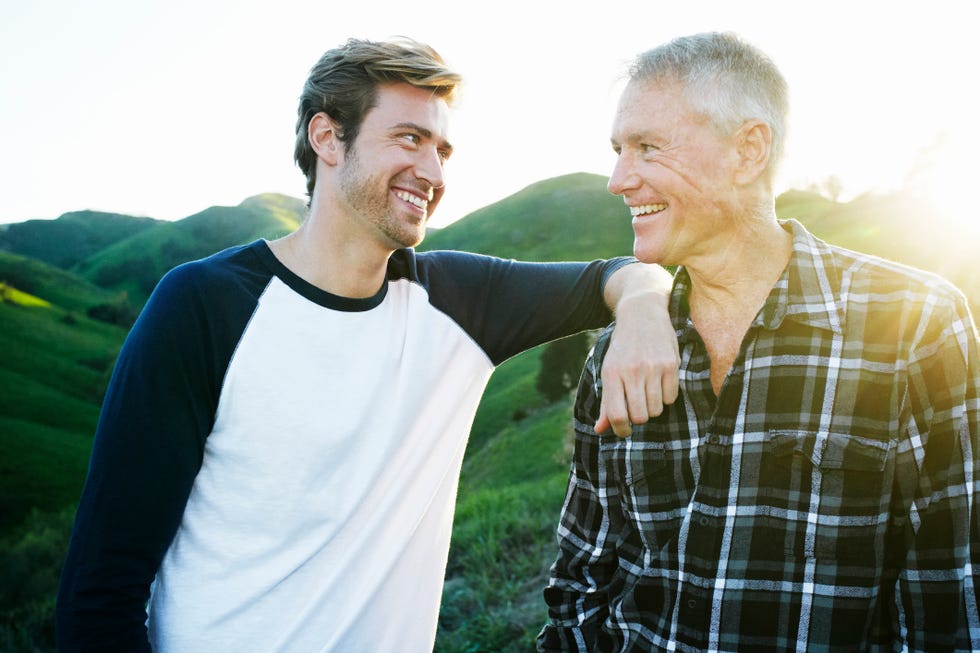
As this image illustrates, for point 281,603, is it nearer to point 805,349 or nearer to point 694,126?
point 805,349

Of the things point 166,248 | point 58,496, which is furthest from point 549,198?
point 58,496

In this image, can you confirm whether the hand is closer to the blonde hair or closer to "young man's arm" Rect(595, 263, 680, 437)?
"young man's arm" Rect(595, 263, 680, 437)

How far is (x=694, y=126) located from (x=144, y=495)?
2341 millimetres

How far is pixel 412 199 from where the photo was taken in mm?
3170

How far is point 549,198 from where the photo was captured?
4028 inches

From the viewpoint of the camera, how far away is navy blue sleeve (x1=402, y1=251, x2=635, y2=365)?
3.22 metres

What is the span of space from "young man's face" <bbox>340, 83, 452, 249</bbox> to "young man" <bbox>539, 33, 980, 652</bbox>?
89 centimetres

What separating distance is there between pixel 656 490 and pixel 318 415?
50.3 inches

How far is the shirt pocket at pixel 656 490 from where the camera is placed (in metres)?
2.54

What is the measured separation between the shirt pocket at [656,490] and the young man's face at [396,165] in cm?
131

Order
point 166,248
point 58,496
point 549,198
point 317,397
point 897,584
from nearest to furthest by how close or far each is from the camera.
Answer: point 897,584, point 317,397, point 58,496, point 549,198, point 166,248

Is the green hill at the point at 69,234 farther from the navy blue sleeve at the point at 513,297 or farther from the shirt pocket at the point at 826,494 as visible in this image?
the shirt pocket at the point at 826,494

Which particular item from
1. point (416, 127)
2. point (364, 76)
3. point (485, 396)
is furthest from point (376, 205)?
point (485, 396)

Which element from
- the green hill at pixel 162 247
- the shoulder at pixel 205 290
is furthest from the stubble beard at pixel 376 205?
the green hill at pixel 162 247
